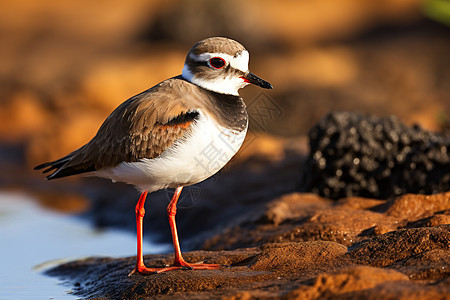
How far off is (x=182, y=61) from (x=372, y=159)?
455 inches

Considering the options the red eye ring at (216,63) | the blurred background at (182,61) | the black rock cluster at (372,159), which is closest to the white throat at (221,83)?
the red eye ring at (216,63)

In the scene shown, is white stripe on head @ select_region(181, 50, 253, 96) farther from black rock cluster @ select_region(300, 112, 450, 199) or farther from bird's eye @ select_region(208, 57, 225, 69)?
black rock cluster @ select_region(300, 112, 450, 199)

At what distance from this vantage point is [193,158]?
5.56 m

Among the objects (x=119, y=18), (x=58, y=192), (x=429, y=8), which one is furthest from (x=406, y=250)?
(x=119, y=18)

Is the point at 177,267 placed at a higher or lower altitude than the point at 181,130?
lower

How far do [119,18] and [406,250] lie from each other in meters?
21.8

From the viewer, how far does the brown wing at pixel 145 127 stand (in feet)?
18.6

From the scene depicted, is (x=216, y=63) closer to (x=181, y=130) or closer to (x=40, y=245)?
(x=181, y=130)

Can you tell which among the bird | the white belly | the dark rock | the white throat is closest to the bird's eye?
the bird

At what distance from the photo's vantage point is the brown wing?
5656 mm

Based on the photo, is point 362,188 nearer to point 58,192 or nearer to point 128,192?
point 128,192

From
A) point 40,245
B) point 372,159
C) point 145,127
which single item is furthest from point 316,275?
point 40,245

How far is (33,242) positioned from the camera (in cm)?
862

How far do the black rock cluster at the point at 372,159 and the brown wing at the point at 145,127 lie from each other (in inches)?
114
